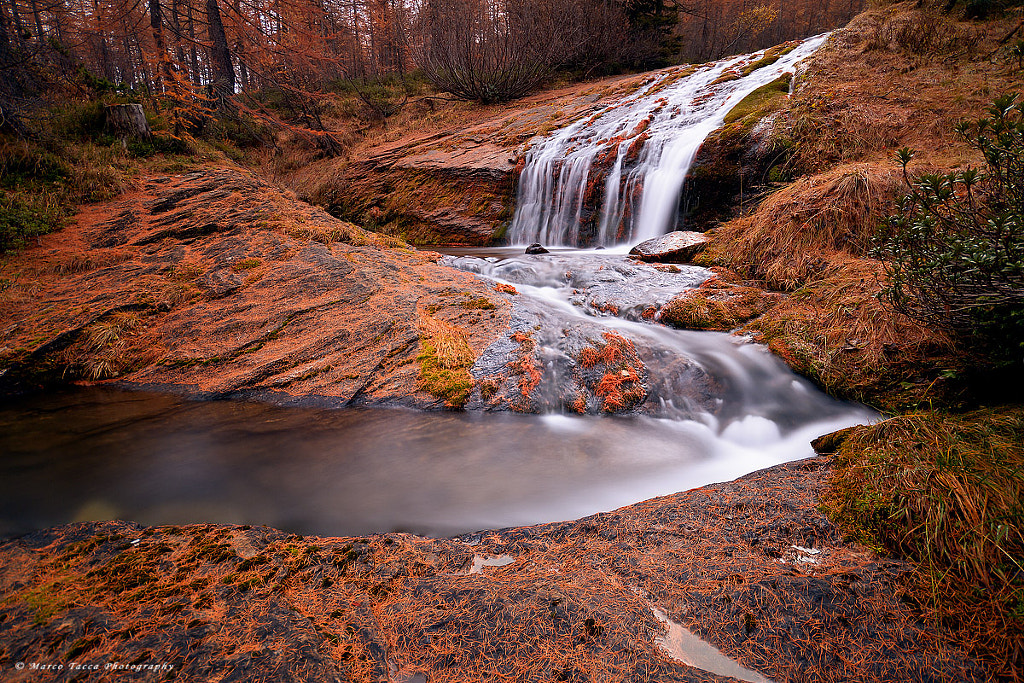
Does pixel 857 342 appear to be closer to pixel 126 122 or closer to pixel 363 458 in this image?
pixel 363 458

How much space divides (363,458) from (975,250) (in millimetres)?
3731

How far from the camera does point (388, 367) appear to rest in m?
3.48

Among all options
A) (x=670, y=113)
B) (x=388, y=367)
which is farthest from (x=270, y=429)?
(x=670, y=113)

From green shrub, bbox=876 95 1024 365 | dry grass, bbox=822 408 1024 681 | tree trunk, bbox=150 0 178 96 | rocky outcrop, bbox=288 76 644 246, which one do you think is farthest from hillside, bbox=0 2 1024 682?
rocky outcrop, bbox=288 76 644 246

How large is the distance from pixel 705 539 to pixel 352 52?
2873 cm

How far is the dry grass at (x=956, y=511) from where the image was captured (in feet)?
4.45

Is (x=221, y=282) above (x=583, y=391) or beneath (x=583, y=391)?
above

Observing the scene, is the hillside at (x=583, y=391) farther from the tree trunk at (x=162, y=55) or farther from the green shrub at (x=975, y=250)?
the tree trunk at (x=162, y=55)


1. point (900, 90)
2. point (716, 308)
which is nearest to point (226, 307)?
point (716, 308)

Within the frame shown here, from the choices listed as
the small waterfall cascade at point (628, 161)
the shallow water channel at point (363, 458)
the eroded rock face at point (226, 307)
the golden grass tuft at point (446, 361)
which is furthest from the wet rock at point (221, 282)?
the small waterfall cascade at point (628, 161)

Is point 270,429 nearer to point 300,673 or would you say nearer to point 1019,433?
point 300,673

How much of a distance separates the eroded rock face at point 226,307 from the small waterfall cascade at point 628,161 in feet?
13.9

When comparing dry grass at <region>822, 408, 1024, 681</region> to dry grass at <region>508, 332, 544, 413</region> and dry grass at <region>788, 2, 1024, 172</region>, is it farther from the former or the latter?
dry grass at <region>788, 2, 1024, 172</region>

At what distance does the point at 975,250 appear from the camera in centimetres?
224
